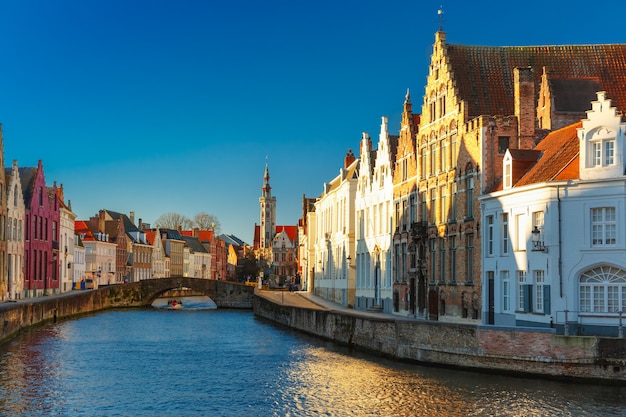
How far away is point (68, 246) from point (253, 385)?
5094 cm

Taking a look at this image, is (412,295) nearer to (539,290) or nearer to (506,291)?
(506,291)

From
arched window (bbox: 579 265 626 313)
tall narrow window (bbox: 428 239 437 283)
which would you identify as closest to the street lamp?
arched window (bbox: 579 265 626 313)

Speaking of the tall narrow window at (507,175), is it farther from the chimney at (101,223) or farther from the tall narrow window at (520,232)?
the chimney at (101,223)

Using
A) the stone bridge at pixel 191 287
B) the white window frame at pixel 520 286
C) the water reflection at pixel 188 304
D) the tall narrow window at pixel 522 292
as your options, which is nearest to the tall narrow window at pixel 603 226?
the tall narrow window at pixel 522 292

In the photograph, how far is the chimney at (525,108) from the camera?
32969 mm

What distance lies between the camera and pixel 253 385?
84.2 feet

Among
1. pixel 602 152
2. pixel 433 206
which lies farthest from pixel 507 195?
pixel 433 206

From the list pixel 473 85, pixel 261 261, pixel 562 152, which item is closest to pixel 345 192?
pixel 473 85

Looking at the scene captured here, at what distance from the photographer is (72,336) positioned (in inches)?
1623

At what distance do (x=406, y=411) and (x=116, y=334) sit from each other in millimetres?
25914

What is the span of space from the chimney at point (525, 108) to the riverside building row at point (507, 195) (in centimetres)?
4

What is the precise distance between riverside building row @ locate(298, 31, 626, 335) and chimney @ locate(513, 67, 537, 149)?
0.13 feet

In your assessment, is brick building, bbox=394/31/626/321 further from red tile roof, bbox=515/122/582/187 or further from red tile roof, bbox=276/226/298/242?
red tile roof, bbox=276/226/298/242

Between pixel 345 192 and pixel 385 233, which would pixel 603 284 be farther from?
pixel 345 192
